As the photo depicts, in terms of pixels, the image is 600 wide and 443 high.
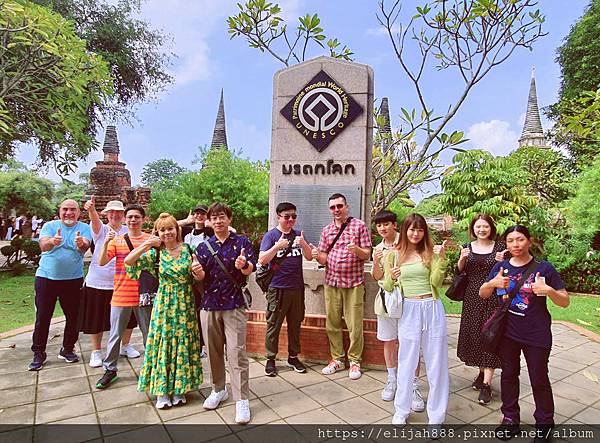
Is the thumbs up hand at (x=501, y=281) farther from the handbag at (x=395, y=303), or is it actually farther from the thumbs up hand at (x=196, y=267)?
the thumbs up hand at (x=196, y=267)

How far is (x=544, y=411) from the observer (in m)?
2.78

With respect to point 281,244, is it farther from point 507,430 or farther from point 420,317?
point 507,430

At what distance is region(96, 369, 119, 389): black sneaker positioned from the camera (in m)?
3.57

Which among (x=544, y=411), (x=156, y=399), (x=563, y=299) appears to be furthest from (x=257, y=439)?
(x=563, y=299)

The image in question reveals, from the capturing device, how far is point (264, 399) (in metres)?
3.45

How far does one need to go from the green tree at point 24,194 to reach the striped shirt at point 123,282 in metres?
25.6

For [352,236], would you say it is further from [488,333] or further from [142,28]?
[142,28]

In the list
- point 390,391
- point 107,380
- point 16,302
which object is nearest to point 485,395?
point 390,391

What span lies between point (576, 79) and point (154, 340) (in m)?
24.0

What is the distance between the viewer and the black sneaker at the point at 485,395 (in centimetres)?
345

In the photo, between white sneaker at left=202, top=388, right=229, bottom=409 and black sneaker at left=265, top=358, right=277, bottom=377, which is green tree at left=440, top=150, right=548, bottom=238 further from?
white sneaker at left=202, top=388, right=229, bottom=409

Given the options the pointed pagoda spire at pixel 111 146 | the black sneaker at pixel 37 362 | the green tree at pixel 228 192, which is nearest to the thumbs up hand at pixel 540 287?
the black sneaker at pixel 37 362

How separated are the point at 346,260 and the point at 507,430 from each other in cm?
193

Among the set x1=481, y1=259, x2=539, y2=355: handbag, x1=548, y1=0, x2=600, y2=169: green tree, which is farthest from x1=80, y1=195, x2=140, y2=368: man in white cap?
x1=548, y1=0, x2=600, y2=169: green tree
